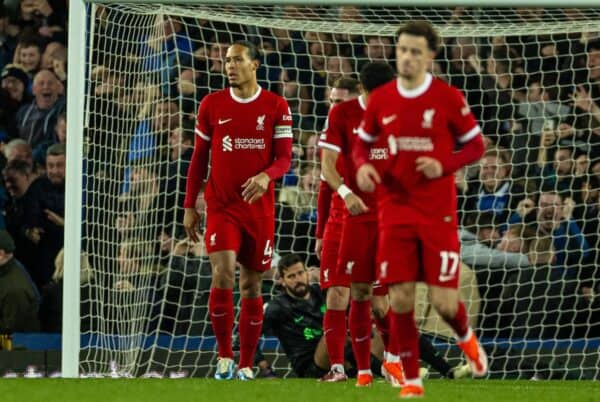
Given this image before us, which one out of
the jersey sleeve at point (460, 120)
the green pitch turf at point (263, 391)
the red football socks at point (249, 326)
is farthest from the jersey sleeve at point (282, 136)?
the jersey sleeve at point (460, 120)

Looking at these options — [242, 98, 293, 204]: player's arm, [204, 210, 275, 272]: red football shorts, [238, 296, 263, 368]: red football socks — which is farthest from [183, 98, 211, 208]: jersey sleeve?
[238, 296, 263, 368]: red football socks

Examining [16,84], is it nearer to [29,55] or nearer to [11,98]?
[11,98]

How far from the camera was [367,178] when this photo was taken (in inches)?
262

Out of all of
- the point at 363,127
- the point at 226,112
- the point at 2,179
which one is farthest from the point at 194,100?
the point at 363,127

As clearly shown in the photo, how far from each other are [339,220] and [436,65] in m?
3.94

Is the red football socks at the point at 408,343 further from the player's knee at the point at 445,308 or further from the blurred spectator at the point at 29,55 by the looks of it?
the blurred spectator at the point at 29,55

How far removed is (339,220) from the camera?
8.61 metres

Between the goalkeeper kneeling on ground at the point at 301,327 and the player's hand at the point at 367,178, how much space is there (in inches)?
141

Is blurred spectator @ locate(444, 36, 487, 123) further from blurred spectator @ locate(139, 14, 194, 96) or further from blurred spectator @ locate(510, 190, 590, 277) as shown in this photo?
blurred spectator @ locate(139, 14, 194, 96)

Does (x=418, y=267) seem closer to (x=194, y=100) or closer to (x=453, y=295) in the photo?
(x=453, y=295)

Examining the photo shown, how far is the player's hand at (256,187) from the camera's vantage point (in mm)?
8703

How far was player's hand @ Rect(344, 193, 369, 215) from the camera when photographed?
7.92 meters

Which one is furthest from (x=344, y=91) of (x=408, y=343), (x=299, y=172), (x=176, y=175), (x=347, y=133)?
(x=299, y=172)

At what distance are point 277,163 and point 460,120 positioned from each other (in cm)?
222
